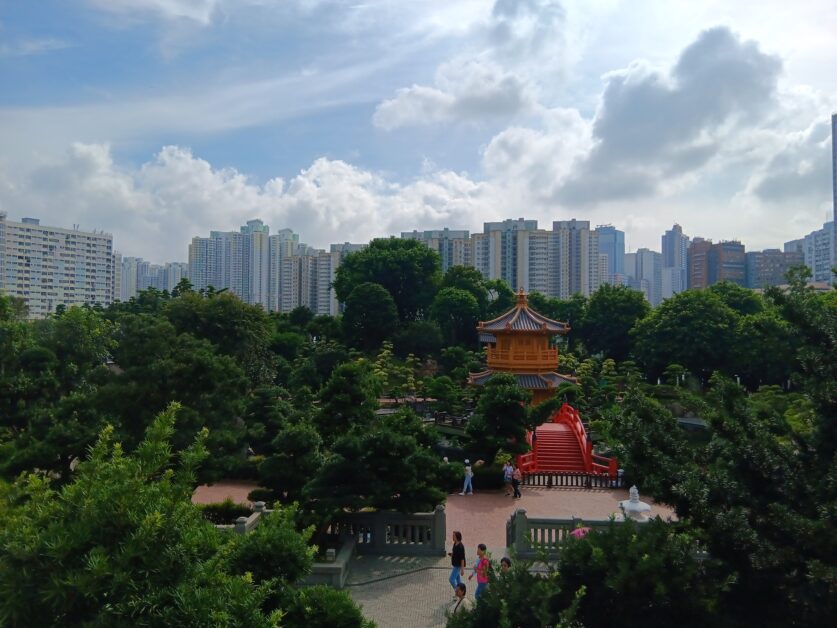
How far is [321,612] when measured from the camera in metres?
6.43

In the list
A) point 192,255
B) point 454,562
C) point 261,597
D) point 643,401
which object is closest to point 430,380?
point 454,562

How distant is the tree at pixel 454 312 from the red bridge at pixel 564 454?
896 inches

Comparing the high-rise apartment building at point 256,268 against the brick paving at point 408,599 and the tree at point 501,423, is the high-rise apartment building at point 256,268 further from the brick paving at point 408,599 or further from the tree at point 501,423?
the brick paving at point 408,599

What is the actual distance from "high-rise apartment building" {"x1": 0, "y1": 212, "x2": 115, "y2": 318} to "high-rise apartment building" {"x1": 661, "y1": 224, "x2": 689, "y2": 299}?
348 ft

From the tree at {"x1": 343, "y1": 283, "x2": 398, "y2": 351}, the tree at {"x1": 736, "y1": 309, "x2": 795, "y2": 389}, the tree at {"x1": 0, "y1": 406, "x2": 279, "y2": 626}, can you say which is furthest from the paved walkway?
the tree at {"x1": 343, "y1": 283, "x2": 398, "y2": 351}

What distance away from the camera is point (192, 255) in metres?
108

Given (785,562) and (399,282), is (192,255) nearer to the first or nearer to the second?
(399,282)

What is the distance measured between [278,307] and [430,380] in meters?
73.8

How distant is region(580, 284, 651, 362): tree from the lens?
45.6 meters

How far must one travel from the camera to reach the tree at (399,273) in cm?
5069

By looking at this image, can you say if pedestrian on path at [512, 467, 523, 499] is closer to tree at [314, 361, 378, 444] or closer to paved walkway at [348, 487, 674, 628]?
paved walkway at [348, 487, 674, 628]

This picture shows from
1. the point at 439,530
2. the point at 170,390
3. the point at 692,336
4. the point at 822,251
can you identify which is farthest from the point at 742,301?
the point at 822,251

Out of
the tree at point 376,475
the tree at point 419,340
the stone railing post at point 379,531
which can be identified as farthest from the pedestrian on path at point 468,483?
the tree at point 419,340

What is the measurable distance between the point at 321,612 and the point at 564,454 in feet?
54.8
